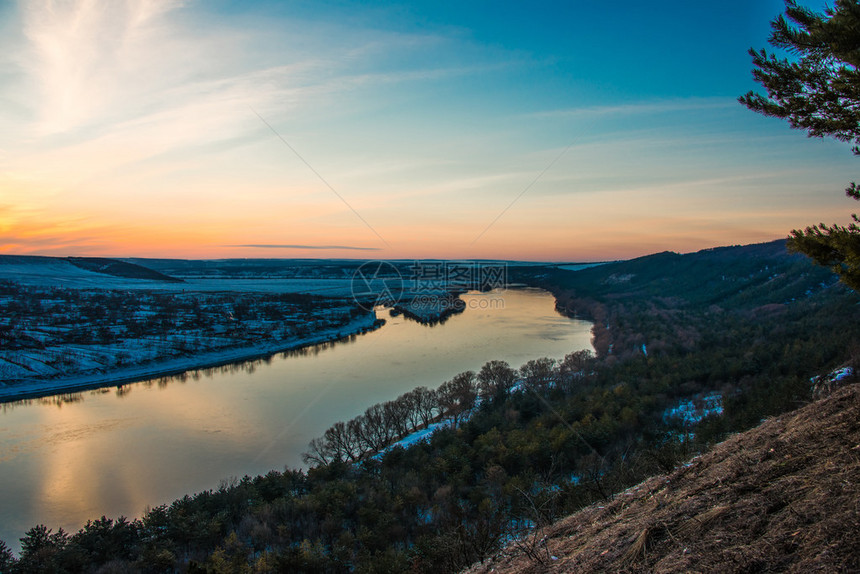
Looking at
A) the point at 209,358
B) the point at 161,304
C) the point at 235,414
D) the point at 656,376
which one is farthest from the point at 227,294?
the point at 656,376

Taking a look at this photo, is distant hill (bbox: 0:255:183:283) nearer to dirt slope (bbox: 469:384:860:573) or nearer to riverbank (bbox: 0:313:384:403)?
riverbank (bbox: 0:313:384:403)

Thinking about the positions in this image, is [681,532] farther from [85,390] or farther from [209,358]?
[209,358]

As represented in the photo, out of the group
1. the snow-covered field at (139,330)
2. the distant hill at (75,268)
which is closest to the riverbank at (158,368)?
the snow-covered field at (139,330)

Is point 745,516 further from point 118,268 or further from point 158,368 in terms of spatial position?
point 118,268

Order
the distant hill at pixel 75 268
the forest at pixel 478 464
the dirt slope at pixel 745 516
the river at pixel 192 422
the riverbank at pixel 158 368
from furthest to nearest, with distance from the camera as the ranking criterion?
the distant hill at pixel 75 268 < the riverbank at pixel 158 368 < the river at pixel 192 422 < the forest at pixel 478 464 < the dirt slope at pixel 745 516

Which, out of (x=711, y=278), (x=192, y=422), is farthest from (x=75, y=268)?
(x=711, y=278)

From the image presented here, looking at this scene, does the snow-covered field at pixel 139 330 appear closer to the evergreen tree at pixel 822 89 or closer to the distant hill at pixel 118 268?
the evergreen tree at pixel 822 89

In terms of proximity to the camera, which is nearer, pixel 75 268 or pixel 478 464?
pixel 478 464
